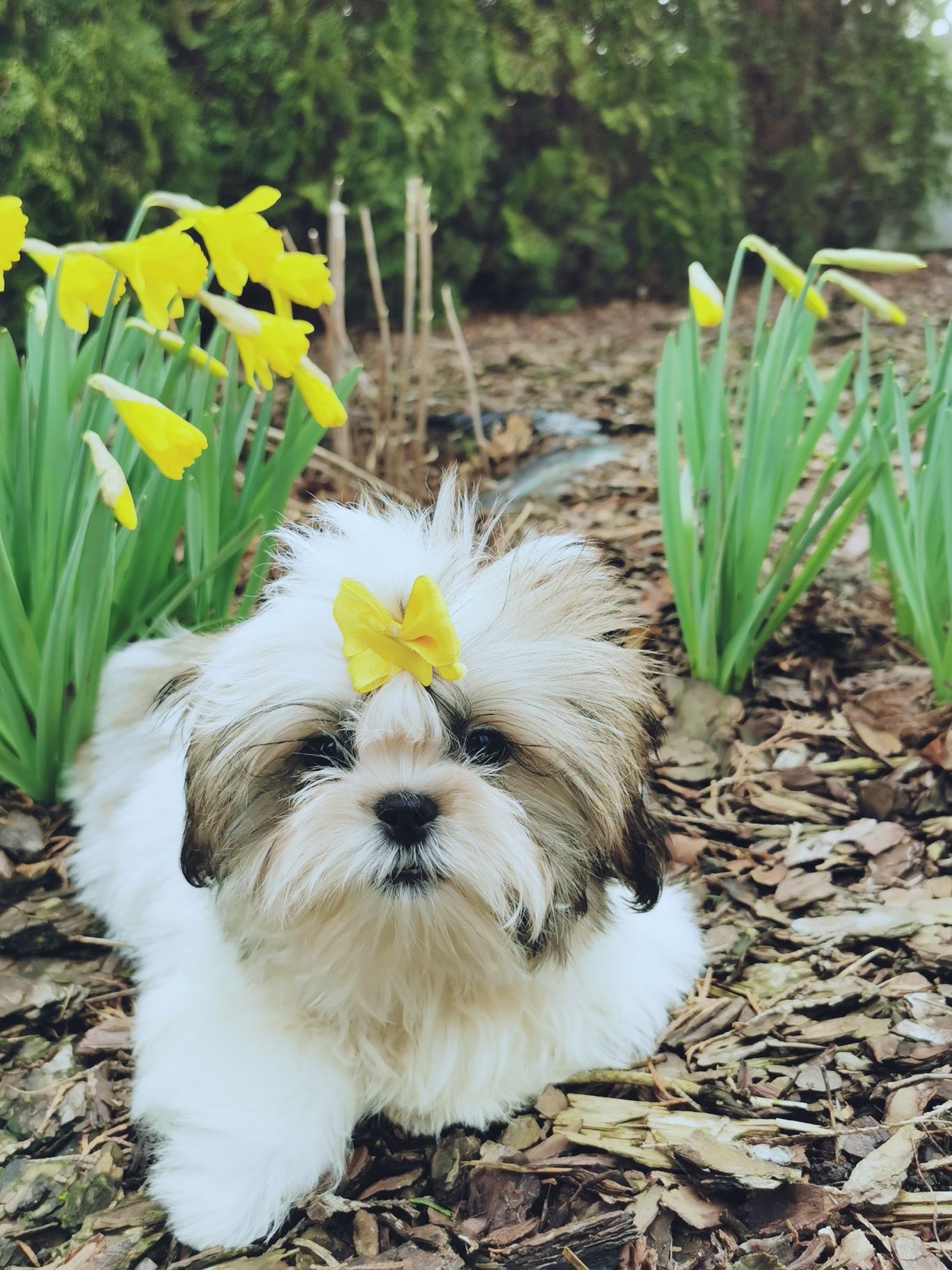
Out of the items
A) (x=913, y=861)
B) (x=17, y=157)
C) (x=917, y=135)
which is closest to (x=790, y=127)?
(x=917, y=135)

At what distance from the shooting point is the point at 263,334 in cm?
226

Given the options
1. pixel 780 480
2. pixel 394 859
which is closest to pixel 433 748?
pixel 394 859

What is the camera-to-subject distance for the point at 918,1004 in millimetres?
2014

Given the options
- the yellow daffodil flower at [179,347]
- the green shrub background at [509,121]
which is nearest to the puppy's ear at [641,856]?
the yellow daffodil flower at [179,347]

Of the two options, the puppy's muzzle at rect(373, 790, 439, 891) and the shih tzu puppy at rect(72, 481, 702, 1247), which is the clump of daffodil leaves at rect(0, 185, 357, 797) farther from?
the puppy's muzzle at rect(373, 790, 439, 891)

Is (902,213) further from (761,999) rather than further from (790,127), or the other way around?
(761,999)

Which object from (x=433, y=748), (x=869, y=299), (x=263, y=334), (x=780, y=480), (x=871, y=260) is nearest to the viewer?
(x=433, y=748)

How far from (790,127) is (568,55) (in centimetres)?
145

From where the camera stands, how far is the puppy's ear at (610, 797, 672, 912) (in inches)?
71.8

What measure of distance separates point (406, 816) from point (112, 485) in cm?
95

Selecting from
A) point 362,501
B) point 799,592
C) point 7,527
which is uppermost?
point 362,501

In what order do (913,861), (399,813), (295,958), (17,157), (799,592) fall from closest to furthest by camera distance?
(399,813) < (295,958) < (913,861) < (799,592) < (17,157)

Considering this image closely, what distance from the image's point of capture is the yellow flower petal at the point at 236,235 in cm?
220

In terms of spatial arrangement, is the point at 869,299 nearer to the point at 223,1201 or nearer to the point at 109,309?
the point at 109,309
